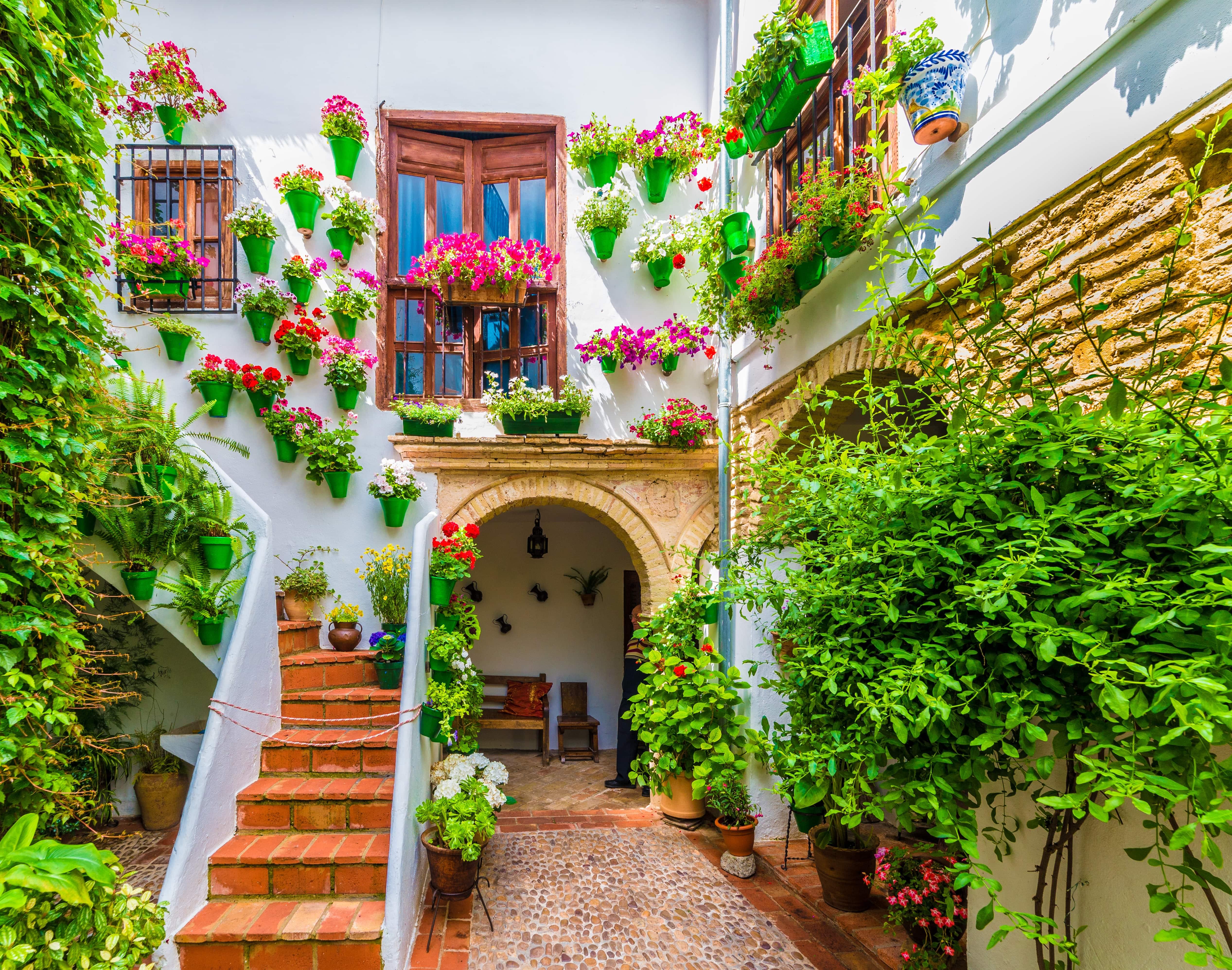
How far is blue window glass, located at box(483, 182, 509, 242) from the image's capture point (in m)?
5.59

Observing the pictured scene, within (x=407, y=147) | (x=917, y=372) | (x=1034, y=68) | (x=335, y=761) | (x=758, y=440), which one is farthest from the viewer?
(x=407, y=147)

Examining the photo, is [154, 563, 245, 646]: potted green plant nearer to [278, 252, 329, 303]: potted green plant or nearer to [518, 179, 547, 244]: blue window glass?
[278, 252, 329, 303]: potted green plant

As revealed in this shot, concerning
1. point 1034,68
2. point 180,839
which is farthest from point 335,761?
point 1034,68

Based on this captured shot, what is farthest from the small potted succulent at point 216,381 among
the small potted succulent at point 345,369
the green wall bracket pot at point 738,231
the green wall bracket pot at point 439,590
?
the green wall bracket pot at point 738,231

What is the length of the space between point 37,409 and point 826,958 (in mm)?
4297

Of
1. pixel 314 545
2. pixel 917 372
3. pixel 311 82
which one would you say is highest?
pixel 311 82

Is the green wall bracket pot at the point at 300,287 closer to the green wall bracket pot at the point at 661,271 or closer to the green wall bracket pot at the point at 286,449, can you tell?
the green wall bracket pot at the point at 286,449

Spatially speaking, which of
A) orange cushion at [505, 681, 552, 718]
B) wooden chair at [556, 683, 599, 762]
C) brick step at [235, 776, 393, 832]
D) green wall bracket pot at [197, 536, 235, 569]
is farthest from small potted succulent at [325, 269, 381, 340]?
wooden chair at [556, 683, 599, 762]

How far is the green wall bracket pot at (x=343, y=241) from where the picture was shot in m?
5.05

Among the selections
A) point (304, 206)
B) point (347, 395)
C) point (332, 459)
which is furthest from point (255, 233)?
point (332, 459)

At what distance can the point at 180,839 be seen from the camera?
312 cm

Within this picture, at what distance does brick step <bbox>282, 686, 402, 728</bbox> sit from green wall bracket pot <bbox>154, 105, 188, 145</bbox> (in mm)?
4485

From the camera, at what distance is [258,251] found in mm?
4941

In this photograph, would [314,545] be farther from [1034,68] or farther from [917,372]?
[1034,68]
